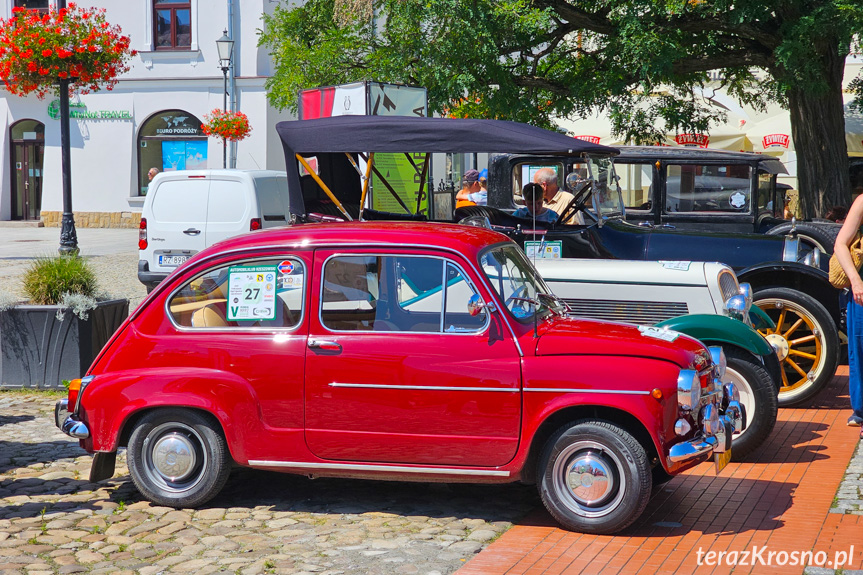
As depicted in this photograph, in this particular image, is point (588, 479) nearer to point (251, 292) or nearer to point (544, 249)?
point (251, 292)

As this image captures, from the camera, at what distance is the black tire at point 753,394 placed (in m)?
6.50

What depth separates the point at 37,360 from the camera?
8.84m

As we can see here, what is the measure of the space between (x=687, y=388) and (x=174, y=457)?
9.25 feet

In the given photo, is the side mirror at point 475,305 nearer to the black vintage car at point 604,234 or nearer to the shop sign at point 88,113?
the black vintage car at point 604,234

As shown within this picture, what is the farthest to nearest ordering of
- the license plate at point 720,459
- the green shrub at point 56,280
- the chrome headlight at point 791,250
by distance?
the green shrub at point 56,280 < the chrome headlight at point 791,250 < the license plate at point 720,459

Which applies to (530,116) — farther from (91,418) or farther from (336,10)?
(91,418)

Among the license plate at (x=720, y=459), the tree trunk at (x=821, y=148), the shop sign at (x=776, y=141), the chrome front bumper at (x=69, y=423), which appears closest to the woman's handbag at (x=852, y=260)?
the license plate at (x=720, y=459)

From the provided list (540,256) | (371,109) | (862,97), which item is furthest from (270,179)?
(862,97)

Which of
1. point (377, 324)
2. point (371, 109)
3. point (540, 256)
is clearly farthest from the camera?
point (371, 109)

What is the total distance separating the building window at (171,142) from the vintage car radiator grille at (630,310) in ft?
82.5

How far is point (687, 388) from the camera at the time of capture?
494 centimetres

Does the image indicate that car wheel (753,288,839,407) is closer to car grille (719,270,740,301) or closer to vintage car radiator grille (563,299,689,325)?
car grille (719,270,740,301)

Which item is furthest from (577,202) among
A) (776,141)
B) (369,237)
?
(776,141)

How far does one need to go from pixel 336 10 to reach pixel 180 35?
15.0m
